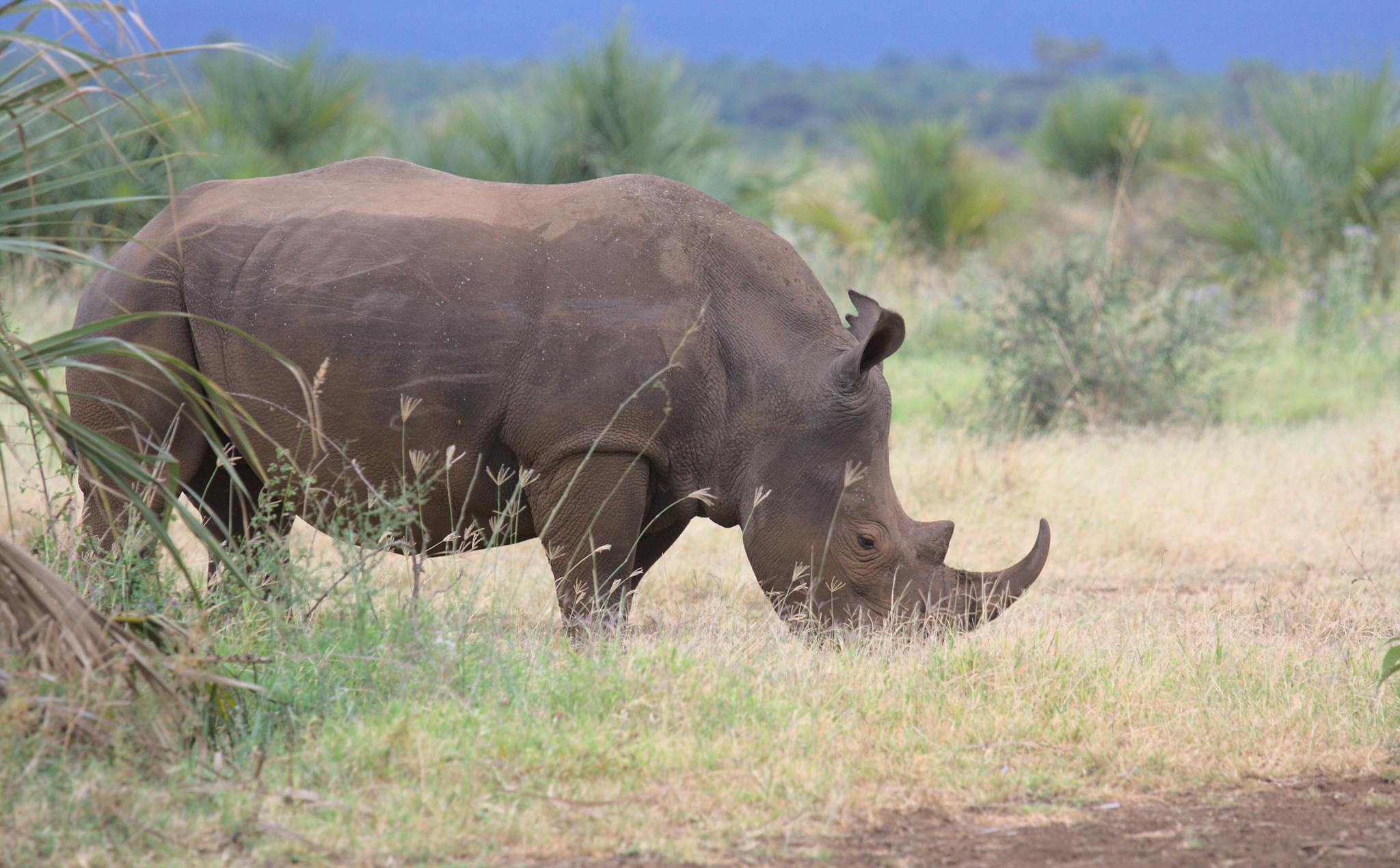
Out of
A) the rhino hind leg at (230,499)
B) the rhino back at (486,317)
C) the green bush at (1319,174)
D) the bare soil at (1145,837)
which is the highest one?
the green bush at (1319,174)

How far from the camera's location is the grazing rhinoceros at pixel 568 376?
Answer: 4.60 m

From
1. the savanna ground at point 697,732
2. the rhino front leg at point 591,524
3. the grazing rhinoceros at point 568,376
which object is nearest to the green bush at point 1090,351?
the savanna ground at point 697,732

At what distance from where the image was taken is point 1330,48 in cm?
1452

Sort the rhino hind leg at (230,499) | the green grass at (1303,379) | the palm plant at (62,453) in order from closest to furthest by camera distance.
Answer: the palm plant at (62,453) → the rhino hind leg at (230,499) → the green grass at (1303,379)

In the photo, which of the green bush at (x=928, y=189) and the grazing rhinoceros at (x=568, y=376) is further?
the green bush at (x=928, y=189)

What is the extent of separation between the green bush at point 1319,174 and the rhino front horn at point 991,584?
1018cm

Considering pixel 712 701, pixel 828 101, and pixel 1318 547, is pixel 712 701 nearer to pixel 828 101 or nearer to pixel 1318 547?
pixel 1318 547

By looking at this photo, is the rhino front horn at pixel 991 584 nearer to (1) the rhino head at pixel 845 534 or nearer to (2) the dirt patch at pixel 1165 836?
(1) the rhino head at pixel 845 534

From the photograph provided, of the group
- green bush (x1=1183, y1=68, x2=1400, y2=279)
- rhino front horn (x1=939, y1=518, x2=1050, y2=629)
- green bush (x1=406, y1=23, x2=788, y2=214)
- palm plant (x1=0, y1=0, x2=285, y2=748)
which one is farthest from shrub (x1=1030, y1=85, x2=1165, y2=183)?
palm plant (x1=0, y1=0, x2=285, y2=748)

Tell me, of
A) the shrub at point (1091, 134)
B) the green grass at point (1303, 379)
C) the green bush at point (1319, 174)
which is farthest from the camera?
the shrub at point (1091, 134)

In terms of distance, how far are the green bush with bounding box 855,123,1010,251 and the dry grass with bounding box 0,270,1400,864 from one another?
11015mm

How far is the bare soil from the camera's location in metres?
3.18

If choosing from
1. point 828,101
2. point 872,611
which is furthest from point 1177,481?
point 828,101

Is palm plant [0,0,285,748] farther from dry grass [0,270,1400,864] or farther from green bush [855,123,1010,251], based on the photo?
green bush [855,123,1010,251]
